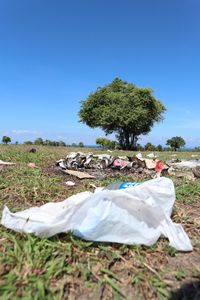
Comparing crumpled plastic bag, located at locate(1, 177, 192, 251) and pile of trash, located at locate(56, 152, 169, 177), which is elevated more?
pile of trash, located at locate(56, 152, 169, 177)

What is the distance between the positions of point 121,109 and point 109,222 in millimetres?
18902

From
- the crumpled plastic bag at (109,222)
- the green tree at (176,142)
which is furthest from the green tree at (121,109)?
the crumpled plastic bag at (109,222)

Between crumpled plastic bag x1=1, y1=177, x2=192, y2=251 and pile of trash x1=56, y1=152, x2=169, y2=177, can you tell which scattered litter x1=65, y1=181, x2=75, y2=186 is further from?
crumpled plastic bag x1=1, y1=177, x2=192, y2=251

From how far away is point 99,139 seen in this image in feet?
76.9

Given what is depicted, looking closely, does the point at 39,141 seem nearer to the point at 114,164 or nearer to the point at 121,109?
the point at 121,109

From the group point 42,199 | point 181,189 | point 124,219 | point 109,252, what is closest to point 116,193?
point 124,219

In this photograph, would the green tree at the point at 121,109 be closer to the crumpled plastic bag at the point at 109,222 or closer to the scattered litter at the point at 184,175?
the scattered litter at the point at 184,175

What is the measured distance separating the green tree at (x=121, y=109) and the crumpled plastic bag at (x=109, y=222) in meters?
18.5

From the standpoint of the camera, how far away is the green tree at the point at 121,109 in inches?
797

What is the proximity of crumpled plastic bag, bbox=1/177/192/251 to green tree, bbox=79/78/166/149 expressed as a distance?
60.8ft

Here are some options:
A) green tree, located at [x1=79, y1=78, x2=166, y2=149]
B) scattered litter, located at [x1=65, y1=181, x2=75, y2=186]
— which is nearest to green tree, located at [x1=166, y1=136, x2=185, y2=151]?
green tree, located at [x1=79, y1=78, x2=166, y2=149]

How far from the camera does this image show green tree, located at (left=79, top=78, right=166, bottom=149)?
66.4 feet

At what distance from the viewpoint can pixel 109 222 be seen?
164 centimetres

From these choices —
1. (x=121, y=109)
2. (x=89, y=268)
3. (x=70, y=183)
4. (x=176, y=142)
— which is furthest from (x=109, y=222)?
(x=176, y=142)
